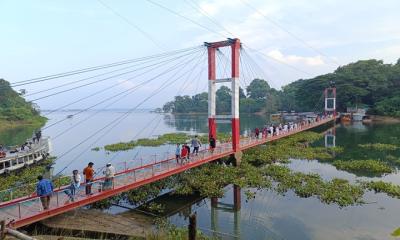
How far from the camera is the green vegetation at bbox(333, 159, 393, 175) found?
24750 millimetres

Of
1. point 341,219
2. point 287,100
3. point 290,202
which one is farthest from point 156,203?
point 287,100

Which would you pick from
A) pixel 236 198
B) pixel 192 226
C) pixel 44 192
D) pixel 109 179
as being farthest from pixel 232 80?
pixel 192 226

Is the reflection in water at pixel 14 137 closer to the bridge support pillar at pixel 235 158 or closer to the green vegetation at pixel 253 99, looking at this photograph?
the bridge support pillar at pixel 235 158

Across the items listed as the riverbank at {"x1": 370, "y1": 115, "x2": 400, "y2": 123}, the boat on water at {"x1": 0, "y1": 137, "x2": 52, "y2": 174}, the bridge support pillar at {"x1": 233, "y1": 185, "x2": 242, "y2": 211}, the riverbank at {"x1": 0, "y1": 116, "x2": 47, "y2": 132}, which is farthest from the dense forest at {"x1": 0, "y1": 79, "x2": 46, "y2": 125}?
the riverbank at {"x1": 370, "y1": 115, "x2": 400, "y2": 123}

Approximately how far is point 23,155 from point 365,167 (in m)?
27.8

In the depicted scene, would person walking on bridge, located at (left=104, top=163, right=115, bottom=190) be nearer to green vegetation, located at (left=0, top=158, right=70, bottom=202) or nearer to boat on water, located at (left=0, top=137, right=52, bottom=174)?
green vegetation, located at (left=0, top=158, right=70, bottom=202)

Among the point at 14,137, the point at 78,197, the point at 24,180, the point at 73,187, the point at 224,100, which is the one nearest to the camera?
the point at 73,187

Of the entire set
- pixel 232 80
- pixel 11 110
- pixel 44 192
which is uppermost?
pixel 232 80

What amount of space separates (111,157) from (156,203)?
63.1ft

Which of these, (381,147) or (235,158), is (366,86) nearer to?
(381,147)

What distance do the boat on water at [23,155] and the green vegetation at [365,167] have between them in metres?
25.9

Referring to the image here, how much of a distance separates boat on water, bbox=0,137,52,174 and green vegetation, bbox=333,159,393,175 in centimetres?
2594

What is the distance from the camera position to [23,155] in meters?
26.6

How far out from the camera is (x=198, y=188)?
64.4ft
